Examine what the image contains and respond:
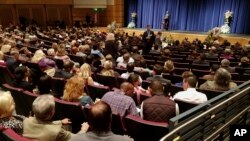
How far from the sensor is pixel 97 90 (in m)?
3.93

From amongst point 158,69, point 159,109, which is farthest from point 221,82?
point 159,109

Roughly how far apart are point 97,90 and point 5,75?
216cm

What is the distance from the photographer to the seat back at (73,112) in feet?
9.70

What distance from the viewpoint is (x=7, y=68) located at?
16.4ft

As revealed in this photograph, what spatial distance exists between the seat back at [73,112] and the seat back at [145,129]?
554 mm

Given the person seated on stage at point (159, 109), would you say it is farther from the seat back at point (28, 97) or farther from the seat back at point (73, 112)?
the seat back at point (28, 97)

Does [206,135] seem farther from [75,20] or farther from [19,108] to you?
[75,20]

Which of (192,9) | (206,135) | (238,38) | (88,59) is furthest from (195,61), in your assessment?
(192,9)

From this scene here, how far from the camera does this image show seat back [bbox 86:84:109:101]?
3.85 m

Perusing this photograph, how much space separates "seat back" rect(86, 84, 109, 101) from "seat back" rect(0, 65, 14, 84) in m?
1.67

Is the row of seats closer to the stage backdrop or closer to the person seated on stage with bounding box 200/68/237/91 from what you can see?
the person seated on stage with bounding box 200/68/237/91

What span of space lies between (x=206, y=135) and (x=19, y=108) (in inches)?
98.2

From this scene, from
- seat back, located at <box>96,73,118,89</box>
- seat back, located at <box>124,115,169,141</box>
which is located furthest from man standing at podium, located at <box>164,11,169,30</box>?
seat back, located at <box>124,115,169,141</box>

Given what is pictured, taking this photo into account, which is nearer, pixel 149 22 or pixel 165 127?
pixel 165 127
